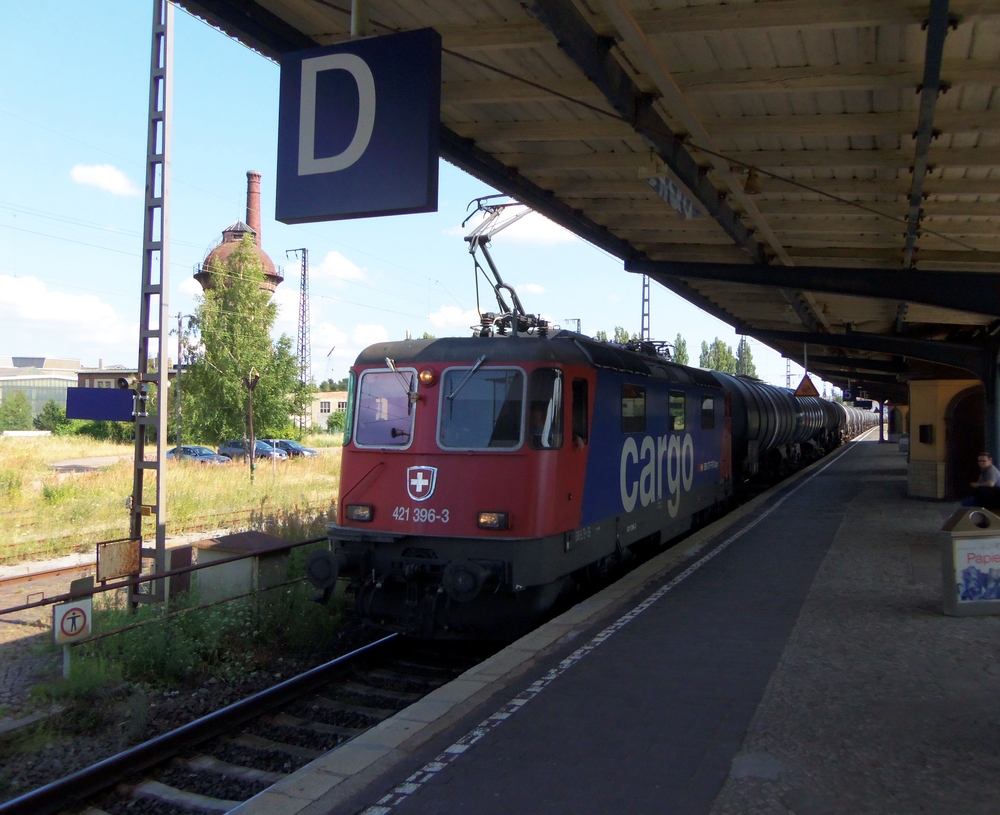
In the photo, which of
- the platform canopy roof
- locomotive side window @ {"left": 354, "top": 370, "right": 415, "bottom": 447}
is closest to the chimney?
the platform canopy roof

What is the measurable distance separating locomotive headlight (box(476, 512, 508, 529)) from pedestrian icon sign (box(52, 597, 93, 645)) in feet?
11.5

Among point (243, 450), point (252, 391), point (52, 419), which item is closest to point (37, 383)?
point (52, 419)

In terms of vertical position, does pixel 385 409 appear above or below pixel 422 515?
above

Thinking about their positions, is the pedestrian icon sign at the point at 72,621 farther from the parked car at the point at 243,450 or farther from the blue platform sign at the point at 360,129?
the parked car at the point at 243,450

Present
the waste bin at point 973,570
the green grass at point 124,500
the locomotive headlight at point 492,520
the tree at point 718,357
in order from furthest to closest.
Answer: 1. the tree at point 718,357
2. the green grass at point 124,500
3. the waste bin at point 973,570
4. the locomotive headlight at point 492,520

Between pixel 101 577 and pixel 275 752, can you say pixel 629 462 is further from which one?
pixel 101 577

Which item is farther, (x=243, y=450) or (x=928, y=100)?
(x=243, y=450)

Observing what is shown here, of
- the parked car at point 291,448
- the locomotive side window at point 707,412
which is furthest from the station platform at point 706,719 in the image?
the parked car at point 291,448

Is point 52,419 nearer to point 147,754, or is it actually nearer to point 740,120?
point 147,754

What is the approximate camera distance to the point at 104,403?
964cm

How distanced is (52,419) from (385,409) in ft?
194

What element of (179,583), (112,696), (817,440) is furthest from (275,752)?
(817,440)

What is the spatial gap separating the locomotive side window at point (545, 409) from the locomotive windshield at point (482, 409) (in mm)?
104

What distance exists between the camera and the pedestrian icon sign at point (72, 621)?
6887mm
